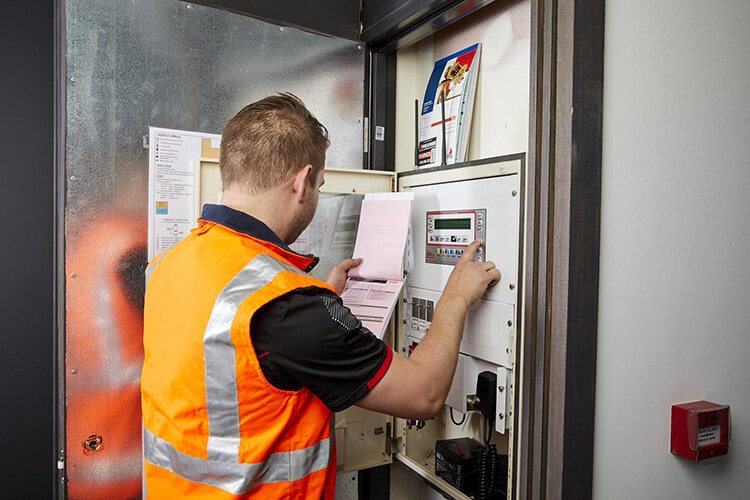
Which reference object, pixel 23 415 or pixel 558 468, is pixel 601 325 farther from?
pixel 23 415

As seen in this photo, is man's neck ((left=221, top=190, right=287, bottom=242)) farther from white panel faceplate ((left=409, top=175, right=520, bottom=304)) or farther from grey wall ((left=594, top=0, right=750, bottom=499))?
grey wall ((left=594, top=0, right=750, bottom=499))

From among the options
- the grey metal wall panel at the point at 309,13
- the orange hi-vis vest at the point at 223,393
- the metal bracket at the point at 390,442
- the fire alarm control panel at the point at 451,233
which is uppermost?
the grey metal wall panel at the point at 309,13

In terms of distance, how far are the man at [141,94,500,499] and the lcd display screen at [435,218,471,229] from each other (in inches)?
15.1

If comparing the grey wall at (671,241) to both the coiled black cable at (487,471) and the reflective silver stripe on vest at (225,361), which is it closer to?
the coiled black cable at (487,471)

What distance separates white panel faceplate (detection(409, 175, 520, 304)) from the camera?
1.21 meters

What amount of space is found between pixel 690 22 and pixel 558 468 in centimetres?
95

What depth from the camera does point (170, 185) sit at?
1382mm

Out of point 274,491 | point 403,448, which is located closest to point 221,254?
point 274,491

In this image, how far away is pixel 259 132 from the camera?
104 centimetres

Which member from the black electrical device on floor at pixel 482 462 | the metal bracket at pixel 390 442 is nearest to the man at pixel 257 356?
the black electrical device on floor at pixel 482 462

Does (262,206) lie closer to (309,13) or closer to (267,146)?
(267,146)

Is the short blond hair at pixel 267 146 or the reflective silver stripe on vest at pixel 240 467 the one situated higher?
the short blond hair at pixel 267 146

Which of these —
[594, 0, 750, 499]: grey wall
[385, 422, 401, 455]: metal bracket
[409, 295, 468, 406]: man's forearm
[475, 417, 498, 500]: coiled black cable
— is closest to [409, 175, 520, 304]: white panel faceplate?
[409, 295, 468, 406]: man's forearm

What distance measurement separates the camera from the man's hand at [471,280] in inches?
47.8
